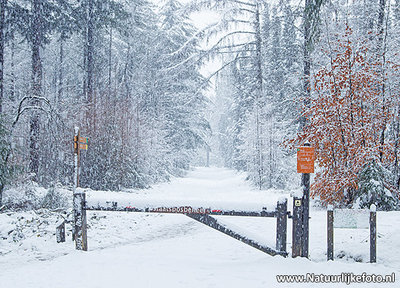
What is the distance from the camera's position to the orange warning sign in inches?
243

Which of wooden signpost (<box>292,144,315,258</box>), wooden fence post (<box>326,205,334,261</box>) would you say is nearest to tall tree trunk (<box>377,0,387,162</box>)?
wooden fence post (<box>326,205,334,261</box>)

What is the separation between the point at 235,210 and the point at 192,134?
31.8 m

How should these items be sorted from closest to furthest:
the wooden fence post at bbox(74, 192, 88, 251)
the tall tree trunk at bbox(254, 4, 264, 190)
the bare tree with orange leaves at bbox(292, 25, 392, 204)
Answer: the wooden fence post at bbox(74, 192, 88, 251) < the bare tree with orange leaves at bbox(292, 25, 392, 204) < the tall tree trunk at bbox(254, 4, 264, 190)

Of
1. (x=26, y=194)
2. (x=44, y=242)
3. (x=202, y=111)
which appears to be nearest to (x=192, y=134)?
Result: (x=202, y=111)

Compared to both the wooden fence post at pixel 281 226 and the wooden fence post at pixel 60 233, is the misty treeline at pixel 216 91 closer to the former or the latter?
the wooden fence post at pixel 60 233

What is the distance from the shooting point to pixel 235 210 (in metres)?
6.29

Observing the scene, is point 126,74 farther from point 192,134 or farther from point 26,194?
point 26,194

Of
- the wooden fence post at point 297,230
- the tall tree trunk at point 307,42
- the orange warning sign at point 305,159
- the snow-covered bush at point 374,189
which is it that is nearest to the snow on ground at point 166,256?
the wooden fence post at point 297,230

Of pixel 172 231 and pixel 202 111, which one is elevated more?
pixel 202 111

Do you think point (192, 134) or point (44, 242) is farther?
point (192, 134)

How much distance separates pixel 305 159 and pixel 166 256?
3347mm

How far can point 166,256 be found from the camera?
22.8 ft

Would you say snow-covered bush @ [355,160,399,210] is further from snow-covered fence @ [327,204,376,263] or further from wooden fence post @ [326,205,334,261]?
wooden fence post @ [326,205,334,261]

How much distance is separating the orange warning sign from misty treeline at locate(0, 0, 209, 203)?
A: 27.8 ft
